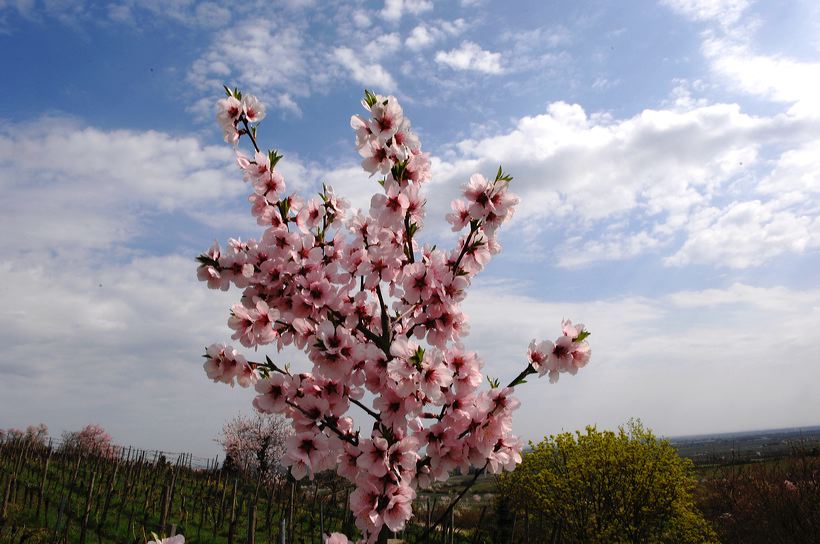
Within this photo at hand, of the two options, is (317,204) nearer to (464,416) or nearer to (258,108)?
(258,108)

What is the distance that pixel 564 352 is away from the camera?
3.43 metres

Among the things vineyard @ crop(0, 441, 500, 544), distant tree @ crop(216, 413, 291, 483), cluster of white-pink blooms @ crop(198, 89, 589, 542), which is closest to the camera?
cluster of white-pink blooms @ crop(198, 89, 589, 542)

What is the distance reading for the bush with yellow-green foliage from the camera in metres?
11.5

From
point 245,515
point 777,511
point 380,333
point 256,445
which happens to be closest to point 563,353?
point 380,333

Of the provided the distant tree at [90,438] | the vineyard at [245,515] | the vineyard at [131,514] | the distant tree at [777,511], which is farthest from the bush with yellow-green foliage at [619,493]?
the distant tree at [90,438]

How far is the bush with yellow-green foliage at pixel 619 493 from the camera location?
11477 mm

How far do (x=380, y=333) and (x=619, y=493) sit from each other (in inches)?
382

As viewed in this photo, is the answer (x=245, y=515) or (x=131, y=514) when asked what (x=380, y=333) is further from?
(x=245, y=515)

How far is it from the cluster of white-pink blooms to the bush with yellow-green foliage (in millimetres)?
9198

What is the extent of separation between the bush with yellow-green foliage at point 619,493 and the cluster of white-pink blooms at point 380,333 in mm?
9198

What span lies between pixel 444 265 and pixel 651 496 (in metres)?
10.3

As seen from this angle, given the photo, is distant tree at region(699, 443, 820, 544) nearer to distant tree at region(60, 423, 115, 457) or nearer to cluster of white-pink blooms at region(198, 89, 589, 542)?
cluster of white-pink blooms at region(198, 89, 589, 542)

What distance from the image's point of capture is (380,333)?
403cm

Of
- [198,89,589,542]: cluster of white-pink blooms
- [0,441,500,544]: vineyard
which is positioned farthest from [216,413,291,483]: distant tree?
[198,89,589,542]: cluster of white-pink blooms
